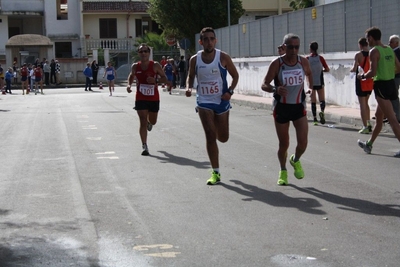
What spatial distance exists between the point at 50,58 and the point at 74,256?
2001 inches

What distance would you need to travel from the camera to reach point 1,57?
6419 cm

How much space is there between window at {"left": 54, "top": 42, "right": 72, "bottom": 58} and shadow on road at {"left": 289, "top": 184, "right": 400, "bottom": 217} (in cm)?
5970

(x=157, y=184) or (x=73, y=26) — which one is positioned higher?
(x=73, y=26)

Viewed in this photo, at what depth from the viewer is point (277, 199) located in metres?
8.61

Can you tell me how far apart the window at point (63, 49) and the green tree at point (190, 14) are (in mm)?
20030

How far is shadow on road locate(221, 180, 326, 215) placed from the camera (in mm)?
8117

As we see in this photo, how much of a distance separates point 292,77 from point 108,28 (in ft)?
194

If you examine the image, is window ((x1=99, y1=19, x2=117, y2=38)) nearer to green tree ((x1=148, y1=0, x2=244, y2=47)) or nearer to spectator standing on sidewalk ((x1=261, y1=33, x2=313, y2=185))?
green tree ((x1=148, y1=0, x2=244, y2=47))

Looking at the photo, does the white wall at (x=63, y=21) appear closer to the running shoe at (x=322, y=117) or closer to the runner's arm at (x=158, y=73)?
the running shoe at (x=322, y=117)

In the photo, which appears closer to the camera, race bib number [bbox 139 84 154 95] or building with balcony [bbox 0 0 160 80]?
race bib number [bbox 139 84 154 95]

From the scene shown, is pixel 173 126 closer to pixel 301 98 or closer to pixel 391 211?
pixel 301 98

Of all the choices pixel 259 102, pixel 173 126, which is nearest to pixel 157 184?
pixel 173 126

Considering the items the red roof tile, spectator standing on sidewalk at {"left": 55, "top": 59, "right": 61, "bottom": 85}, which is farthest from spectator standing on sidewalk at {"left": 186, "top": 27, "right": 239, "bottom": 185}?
the red roof tile

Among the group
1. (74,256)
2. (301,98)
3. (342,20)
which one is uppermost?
(342,20)
